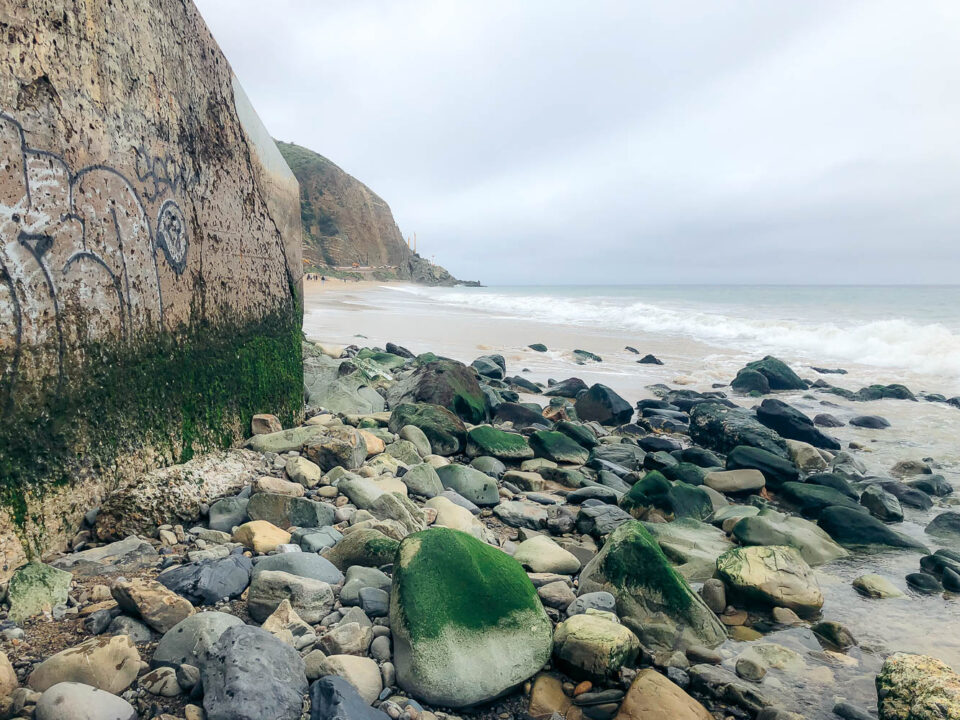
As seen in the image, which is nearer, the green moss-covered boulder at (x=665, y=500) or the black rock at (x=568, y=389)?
the green moss-covered boulder at (x=665, y=500)

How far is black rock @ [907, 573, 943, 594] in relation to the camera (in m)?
3.39

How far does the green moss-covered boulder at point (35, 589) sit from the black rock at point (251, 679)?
0.86 m

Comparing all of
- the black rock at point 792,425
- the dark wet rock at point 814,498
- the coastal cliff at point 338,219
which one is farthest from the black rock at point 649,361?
the coastal cliff at point 338,219

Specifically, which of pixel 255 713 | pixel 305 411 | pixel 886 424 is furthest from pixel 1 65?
pixel 886 424

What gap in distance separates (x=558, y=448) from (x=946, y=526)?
9.75 feet

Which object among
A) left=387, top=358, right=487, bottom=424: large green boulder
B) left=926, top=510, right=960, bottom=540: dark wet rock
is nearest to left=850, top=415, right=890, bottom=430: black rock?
left=926, top=510, right=960, bottom=540: dark wet rock

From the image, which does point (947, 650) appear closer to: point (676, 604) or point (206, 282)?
point (676, 604)

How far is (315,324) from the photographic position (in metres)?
14.1

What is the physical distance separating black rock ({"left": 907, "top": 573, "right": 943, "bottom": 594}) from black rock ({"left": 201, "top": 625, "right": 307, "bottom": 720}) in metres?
3.50

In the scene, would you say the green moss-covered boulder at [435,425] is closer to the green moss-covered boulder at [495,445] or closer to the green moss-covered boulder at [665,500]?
the green moss-covered boulder at [495,445]

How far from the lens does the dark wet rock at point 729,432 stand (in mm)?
5934

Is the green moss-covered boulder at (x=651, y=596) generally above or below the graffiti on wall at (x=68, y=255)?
below

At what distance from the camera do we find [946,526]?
14.4 ft

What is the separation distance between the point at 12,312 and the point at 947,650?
4398 mm
